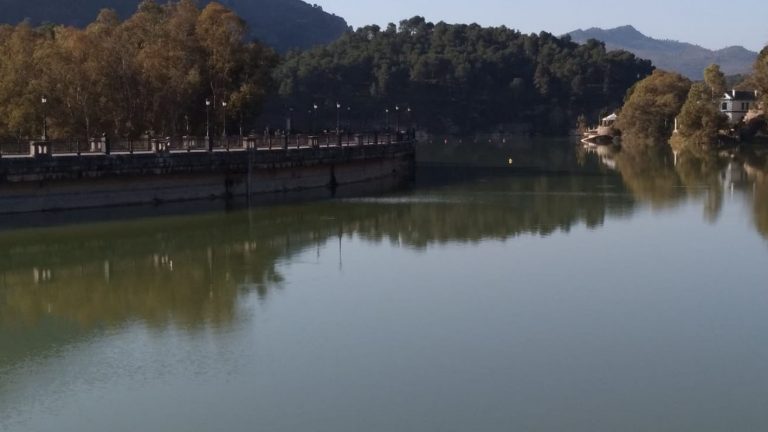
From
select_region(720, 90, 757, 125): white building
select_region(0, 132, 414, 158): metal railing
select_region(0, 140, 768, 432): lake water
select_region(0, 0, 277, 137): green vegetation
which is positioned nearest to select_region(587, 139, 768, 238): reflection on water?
select_region(0, 140, 768, 432): lake water

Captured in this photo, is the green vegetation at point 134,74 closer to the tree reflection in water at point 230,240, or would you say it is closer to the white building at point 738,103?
the tree reflection in water at point 230,240

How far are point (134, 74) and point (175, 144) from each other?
25.7 feet

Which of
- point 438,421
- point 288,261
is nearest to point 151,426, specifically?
point 438,421

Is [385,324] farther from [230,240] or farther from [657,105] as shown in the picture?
[657,105]

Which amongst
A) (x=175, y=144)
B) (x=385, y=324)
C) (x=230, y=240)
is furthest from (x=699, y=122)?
(x=385, y=324)

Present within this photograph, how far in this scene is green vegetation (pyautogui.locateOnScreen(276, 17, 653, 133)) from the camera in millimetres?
165500

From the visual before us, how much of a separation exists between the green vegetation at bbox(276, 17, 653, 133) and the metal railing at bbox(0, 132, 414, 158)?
10137 cm

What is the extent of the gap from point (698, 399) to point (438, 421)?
4557 millimetres

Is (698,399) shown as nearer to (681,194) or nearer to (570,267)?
(570,267)

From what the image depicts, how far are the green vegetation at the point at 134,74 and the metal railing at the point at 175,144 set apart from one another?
551cm

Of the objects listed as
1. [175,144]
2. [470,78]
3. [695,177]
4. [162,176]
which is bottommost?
[695,177]

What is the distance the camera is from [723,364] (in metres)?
18.8

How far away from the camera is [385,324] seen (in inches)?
861

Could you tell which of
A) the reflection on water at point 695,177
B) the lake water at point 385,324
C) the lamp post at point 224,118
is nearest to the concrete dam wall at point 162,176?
the lake water at point 385,324
